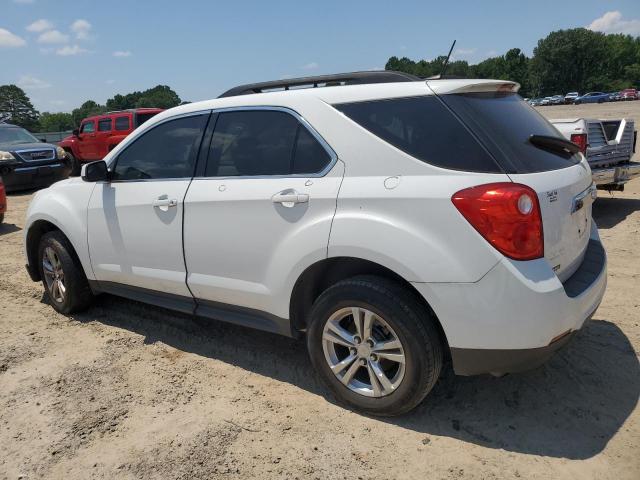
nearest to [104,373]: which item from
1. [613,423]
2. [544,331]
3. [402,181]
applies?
[402,181]

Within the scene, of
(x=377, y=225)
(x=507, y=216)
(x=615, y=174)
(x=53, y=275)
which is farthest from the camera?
(x=615, y=174)

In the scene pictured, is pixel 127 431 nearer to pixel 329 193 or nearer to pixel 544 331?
pixel 329 193

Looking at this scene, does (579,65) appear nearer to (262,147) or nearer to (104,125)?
(104,125)

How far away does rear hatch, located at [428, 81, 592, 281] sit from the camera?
2510 mm

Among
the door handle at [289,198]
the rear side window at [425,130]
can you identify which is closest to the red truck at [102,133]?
the door handle at [289,198]

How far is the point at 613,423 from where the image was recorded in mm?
2750

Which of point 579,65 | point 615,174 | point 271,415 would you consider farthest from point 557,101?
point 271,415

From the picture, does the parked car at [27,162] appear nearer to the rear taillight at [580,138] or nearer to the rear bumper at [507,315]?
the rear taillight at [580,138]

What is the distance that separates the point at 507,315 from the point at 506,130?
0.95 metres

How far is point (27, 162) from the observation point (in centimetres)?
1277

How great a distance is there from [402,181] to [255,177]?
39.1 inches

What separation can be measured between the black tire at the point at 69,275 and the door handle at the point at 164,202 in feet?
4.22

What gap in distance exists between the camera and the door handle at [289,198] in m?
2.91

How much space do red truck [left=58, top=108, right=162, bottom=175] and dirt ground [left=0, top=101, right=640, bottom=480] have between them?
41.8ft
